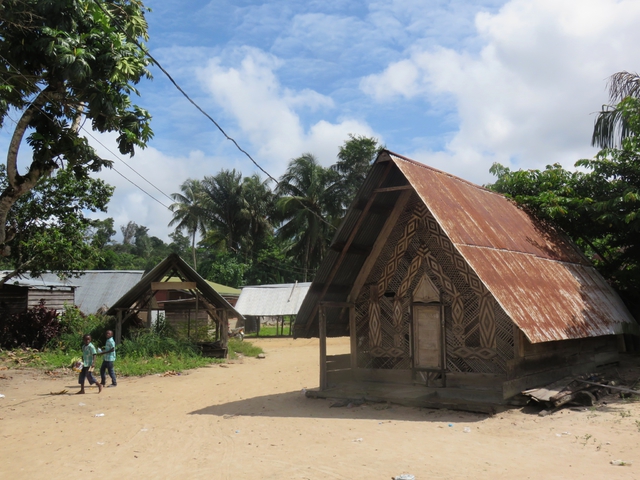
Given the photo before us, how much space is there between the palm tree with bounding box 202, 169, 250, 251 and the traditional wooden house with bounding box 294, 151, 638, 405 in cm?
3609

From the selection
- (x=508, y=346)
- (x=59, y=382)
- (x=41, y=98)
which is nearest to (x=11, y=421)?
(x=59, y=382)

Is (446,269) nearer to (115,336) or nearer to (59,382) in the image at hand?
(59,382)

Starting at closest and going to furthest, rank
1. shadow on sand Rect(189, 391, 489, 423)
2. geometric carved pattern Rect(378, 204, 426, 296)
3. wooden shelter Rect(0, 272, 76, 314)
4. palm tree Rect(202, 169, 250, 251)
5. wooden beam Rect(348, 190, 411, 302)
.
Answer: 1. shadow on sand Rect(189, 391, 489, 423)
2. geometric carved pattern Rect(378, 204, 426, 296)
3. wooden beam Rect(348, 190, 411, 302)
4. wooden shelter Rect(0, 272, 76, 314)
5. palm tree Rect(202, 169, 250, 251)

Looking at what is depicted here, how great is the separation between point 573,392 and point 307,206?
3447 cm

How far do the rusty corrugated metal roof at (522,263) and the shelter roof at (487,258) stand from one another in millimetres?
25

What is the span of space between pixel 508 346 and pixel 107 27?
32.6ft

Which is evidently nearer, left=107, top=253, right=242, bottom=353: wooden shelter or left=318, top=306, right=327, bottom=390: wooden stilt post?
left=318, top=306, right=327, bottom=390: wooden stilt post

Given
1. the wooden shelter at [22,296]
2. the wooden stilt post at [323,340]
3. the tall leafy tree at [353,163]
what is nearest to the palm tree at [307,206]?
the tall leafy tree at [353,163]

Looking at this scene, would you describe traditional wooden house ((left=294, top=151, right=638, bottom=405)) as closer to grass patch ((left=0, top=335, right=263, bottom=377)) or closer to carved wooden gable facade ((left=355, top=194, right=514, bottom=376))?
carved wooden gable facade ((left=355, top=194, right=514, bottom=376))

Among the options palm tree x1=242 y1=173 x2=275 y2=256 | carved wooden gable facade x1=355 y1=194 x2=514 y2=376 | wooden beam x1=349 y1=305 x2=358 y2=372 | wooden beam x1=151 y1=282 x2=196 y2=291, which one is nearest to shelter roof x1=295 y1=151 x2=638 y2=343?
wooden beam x1=349 y1=305 x2=358 y2=372

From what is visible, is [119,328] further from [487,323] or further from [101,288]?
[101,288]

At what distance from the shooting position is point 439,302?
12039 mm

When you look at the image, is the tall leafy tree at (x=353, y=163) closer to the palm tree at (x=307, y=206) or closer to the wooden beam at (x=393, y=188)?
the palm tree at (x=307, y=206)

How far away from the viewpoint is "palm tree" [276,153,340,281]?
43.8 meters
